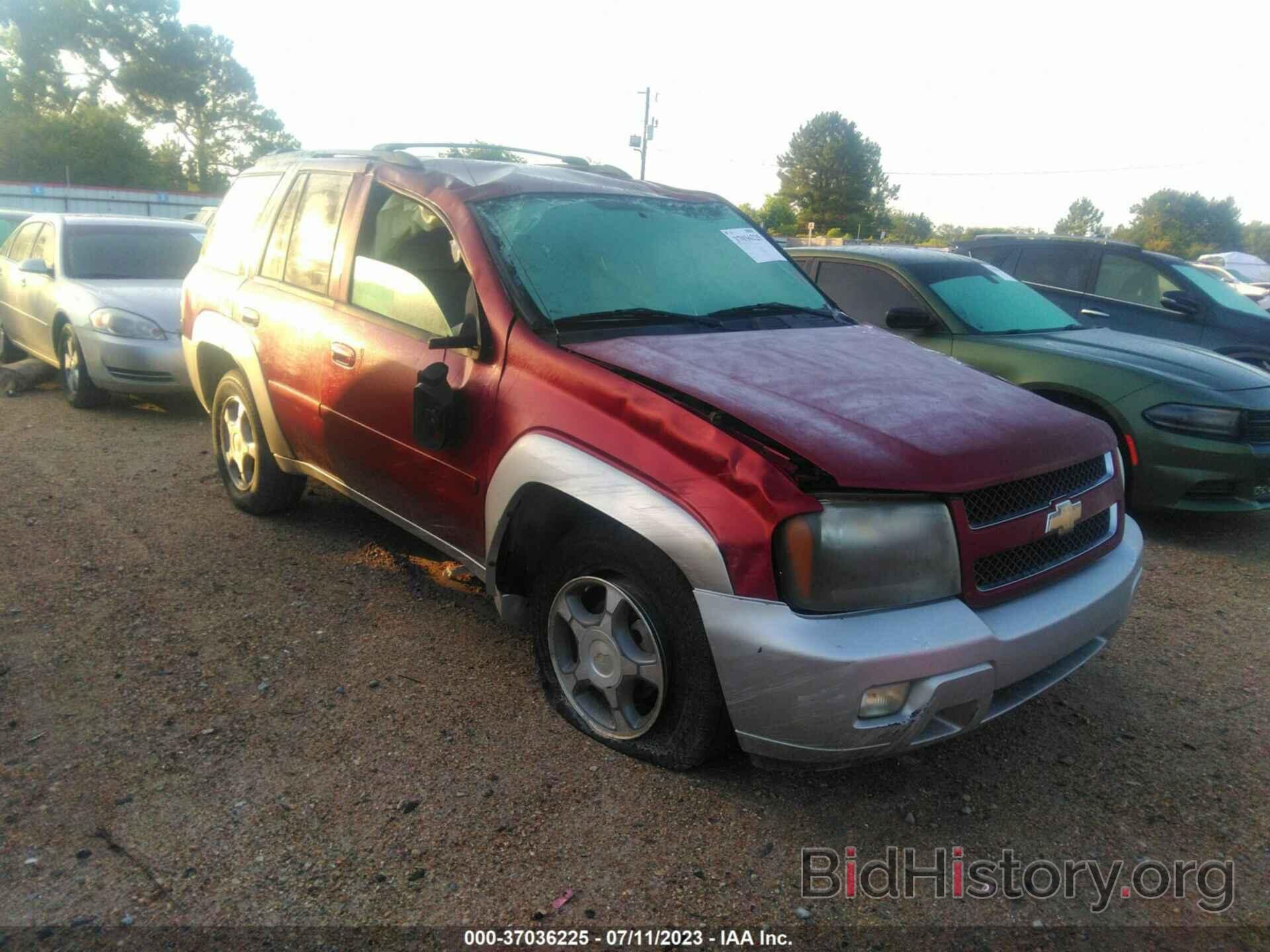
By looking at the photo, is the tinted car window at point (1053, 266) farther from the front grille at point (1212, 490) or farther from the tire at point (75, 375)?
the tire at point (75, 375)

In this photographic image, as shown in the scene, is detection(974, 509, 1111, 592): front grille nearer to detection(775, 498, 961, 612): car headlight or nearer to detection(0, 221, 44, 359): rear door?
detection(775, 498, 961, 612): car headlight

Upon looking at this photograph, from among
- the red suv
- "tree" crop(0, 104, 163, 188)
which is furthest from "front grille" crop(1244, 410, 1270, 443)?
"tree" crop(0, 104, 163, 188)

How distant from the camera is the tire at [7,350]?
9180 mm

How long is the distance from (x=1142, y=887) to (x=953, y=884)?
1.65ft

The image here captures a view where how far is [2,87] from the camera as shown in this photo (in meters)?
60.3

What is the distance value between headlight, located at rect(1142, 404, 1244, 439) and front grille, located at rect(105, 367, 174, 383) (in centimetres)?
679

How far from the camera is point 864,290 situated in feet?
20.6

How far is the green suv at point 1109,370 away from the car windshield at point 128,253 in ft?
18.8

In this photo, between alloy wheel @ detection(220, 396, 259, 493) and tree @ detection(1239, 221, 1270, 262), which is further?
tree @ detection(1239, 221, 1270, 262)

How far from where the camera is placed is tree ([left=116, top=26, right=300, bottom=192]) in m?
65.6

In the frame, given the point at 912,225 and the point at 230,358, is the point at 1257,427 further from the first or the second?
the point at 912,225

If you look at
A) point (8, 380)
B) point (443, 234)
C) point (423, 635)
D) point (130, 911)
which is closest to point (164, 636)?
point (423, 635)

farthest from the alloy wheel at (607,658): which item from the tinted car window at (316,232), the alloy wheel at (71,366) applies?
the alloy wheel at (71,366)

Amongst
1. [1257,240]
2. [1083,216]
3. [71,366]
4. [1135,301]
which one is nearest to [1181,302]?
[1135,301]
